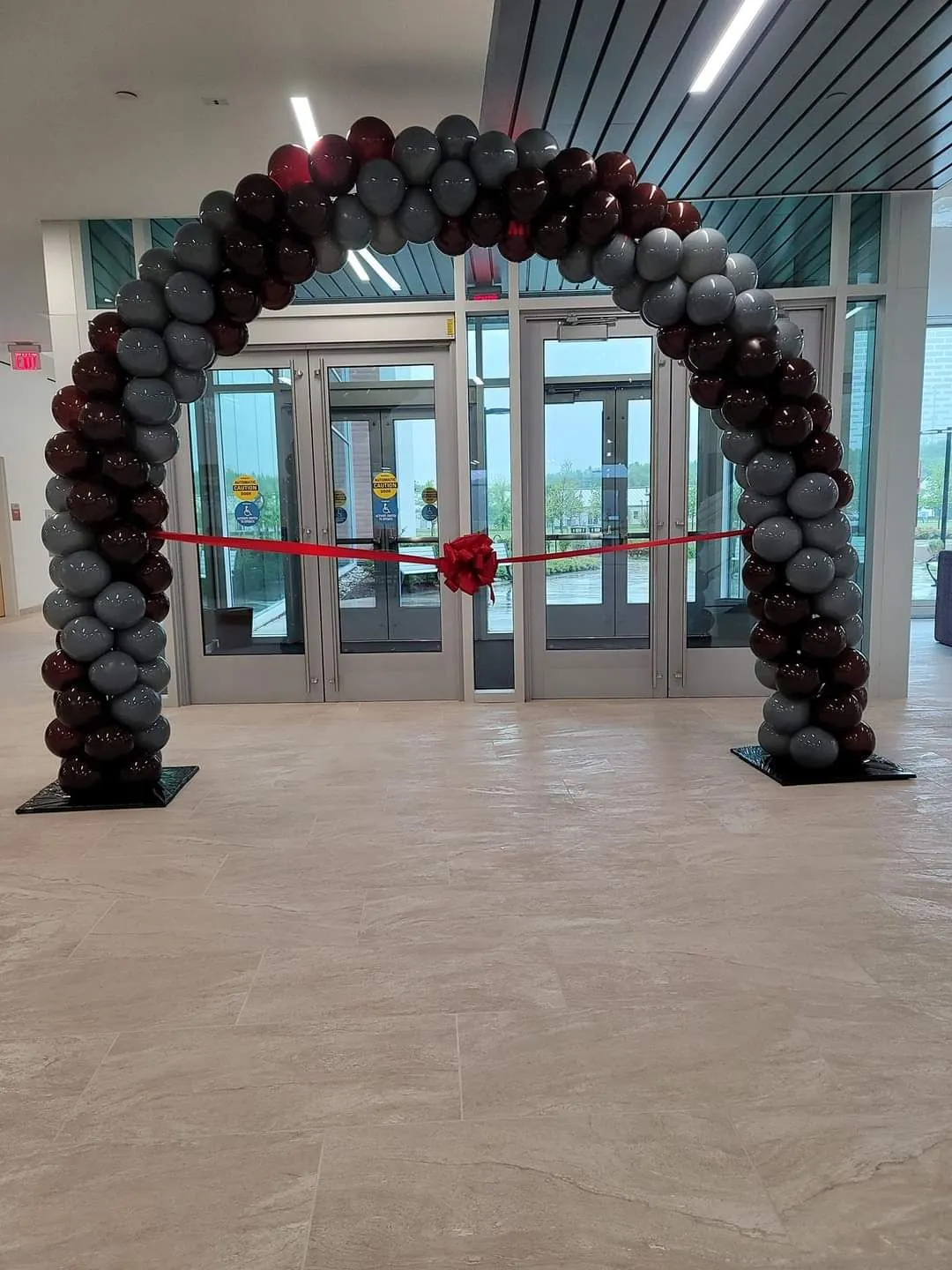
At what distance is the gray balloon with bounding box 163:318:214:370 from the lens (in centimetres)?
397

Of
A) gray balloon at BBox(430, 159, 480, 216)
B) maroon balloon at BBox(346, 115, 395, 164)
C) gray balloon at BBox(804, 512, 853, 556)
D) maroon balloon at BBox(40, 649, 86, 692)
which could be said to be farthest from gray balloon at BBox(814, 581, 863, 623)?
maroon balloon at BBox(40, 649, 86, 692)

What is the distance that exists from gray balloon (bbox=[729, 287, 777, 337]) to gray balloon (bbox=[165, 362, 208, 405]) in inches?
→ 98.0

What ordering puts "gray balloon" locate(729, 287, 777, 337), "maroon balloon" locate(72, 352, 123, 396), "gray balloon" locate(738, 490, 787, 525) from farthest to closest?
1. "gray balloon" locate(738, 490, 787, 525)
2. "gray balloon" locate(729, 287, 777, 337)
3. "maroon balloon" locate(72, 352, 123, 396)

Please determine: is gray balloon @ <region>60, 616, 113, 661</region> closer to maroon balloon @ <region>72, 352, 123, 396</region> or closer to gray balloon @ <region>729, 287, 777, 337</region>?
maroon balloon @ <region>72, 352, 123, 396</region>

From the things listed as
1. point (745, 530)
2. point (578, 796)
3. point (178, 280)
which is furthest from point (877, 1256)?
point (178, 280)

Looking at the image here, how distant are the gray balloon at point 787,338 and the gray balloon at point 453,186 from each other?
1517mm

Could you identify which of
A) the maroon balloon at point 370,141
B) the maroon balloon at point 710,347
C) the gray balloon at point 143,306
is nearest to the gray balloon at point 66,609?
the gray balloon at point 143,306

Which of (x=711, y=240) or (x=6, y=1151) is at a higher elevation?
(x=711, y=240)

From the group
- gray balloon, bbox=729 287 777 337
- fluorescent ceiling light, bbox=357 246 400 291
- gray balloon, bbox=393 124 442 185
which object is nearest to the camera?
gray balloon, bbox=393 124 442 185

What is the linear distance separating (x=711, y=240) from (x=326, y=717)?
3.72 meters

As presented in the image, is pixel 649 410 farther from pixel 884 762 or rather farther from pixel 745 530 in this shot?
pixel 884 762

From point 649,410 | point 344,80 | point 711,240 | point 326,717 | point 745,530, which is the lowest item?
point 326,717

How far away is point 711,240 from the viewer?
157 inches

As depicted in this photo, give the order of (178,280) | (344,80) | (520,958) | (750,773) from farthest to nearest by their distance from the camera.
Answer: (750,773), (344,80), (178,280), (520,958)
